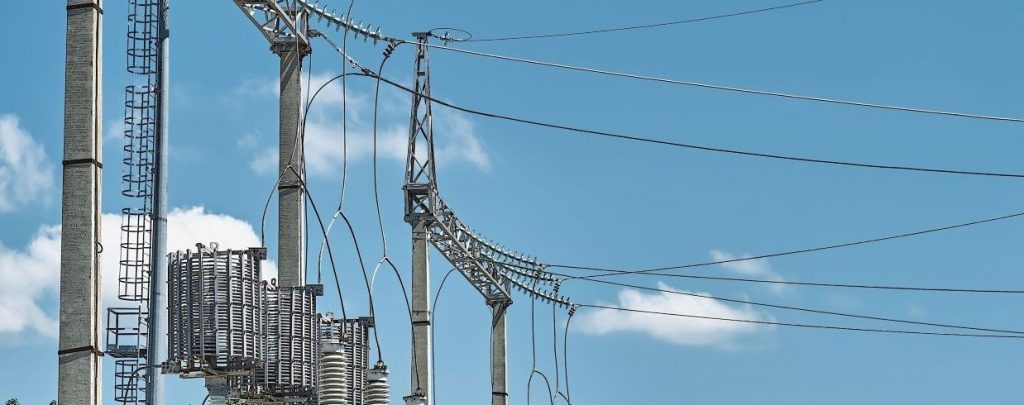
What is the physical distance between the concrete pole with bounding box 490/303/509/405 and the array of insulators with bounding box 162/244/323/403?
19.9 metres

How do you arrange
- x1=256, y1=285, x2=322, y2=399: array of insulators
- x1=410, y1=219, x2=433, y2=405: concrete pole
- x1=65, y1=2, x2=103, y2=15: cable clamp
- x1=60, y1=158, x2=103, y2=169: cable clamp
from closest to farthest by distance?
1. x1=60, y1=158, x2=103, y2=169: cable clamp
2. x1=65, y1=2, x2=103, y2=15: cable clamp
3. x1=256, y1=285, x2=322, y2=399: array of insulators
4. x1=410, y1=219, x2=433, y2=405: concrete pole

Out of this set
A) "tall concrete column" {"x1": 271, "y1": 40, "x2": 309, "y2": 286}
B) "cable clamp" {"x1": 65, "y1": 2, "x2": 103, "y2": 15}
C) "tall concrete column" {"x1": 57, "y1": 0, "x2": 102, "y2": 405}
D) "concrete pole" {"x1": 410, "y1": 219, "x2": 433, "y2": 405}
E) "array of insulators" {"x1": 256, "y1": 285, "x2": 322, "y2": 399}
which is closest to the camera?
"tall concrete column" {"x1": 57, "y1": 0, "x2": 102, "y2": 405}

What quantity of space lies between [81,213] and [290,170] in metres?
7.18

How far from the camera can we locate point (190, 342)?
19.5 metres

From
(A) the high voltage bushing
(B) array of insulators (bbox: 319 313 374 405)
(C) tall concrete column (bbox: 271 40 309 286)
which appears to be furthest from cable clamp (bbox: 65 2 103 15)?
(C) tall concrete column (bbox: 271 40 309 286)

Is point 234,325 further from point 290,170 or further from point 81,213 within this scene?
point 290,170

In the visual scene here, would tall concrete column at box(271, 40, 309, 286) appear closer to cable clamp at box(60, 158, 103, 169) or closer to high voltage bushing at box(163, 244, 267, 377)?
high voltage bushing at box(163, 244, 267, 377)

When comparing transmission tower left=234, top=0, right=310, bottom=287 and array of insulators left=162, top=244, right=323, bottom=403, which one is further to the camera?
transmission tower left=234, top=0, right=310, bottom=287

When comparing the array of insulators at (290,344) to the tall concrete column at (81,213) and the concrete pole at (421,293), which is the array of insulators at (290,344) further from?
the concrete pole at (421,293)

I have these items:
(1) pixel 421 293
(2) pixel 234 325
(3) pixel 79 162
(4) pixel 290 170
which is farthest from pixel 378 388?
(1) pixel 421 293

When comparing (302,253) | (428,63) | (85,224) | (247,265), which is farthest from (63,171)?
(428,63)

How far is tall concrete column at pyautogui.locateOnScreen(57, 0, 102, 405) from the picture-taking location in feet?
56.7

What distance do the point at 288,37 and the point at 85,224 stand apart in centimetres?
804

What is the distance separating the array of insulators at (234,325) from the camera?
19547 mm
